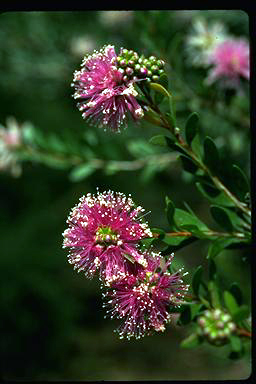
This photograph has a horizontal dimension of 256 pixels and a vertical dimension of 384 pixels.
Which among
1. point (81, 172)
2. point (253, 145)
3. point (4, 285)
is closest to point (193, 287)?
point (253, 145)

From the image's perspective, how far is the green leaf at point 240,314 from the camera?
860mm

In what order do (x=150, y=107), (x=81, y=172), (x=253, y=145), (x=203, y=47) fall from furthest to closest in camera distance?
(x=203, y=47)
(x=81, y=172)
(x=253, y=145)
(x=150, y=107)

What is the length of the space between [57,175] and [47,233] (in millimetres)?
474

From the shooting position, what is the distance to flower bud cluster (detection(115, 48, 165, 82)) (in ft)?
2.60

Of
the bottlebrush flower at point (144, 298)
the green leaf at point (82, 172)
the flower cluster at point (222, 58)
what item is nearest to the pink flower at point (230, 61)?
the flower cluster at point (222, 58)

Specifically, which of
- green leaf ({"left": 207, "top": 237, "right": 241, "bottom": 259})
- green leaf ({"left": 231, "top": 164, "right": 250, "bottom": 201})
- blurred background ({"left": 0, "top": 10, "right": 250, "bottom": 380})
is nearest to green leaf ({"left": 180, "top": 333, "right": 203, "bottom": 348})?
green leaf ({"left": 207, "top": 237, "right": 241, "bottom": 259})

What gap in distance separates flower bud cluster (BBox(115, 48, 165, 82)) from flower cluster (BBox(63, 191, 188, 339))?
6.3 inches

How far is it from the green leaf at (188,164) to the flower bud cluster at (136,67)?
16 centimetres

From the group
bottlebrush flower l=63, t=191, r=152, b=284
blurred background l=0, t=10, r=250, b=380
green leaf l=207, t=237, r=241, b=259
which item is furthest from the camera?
blurred background l=0, t=10, r=250, b=380

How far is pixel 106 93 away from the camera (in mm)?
796

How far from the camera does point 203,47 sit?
1.63m

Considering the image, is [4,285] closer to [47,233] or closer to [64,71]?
[47,233]

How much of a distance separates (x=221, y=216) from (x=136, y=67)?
259mm

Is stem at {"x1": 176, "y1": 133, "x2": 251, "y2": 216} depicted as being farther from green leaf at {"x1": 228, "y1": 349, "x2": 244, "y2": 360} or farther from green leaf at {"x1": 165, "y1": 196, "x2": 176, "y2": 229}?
Result: green leaf at {"x1": 228, "y1": 349, "x2": 244, "y2": 360}
